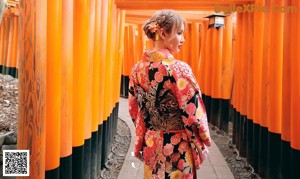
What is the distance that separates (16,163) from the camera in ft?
8.53

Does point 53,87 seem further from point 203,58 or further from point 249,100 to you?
point 203,58

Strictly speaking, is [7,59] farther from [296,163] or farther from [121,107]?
[296,163]

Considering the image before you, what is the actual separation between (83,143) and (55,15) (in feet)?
6.44

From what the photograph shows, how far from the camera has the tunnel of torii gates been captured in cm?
255

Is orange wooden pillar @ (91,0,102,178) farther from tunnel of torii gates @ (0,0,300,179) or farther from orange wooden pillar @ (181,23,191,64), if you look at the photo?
orange wooden pillar @ (181,23,191,64)

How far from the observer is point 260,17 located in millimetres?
5789

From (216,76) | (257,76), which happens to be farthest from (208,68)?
(257,76)

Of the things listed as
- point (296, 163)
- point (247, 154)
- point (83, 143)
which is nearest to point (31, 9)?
point (83, 143)

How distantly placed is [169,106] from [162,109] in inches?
2.9

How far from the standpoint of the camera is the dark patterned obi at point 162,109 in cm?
242

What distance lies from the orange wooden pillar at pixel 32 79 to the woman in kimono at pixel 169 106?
832 millimetres

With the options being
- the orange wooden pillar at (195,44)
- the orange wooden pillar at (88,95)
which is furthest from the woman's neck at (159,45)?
the orange wooden pillar at (195,44)

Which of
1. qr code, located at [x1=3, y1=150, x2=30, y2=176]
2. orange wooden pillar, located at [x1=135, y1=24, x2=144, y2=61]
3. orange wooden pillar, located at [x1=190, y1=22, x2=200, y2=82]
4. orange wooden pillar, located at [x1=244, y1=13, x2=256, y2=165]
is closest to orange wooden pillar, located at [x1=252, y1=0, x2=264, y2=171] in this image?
orange wooden pillar, located at [x1=244, y1=13, x2=256, y2=165]

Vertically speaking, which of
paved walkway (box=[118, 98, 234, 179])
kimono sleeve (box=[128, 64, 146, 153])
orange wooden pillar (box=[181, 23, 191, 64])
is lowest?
paved walkway (box=[118, 98, 234, 179])
